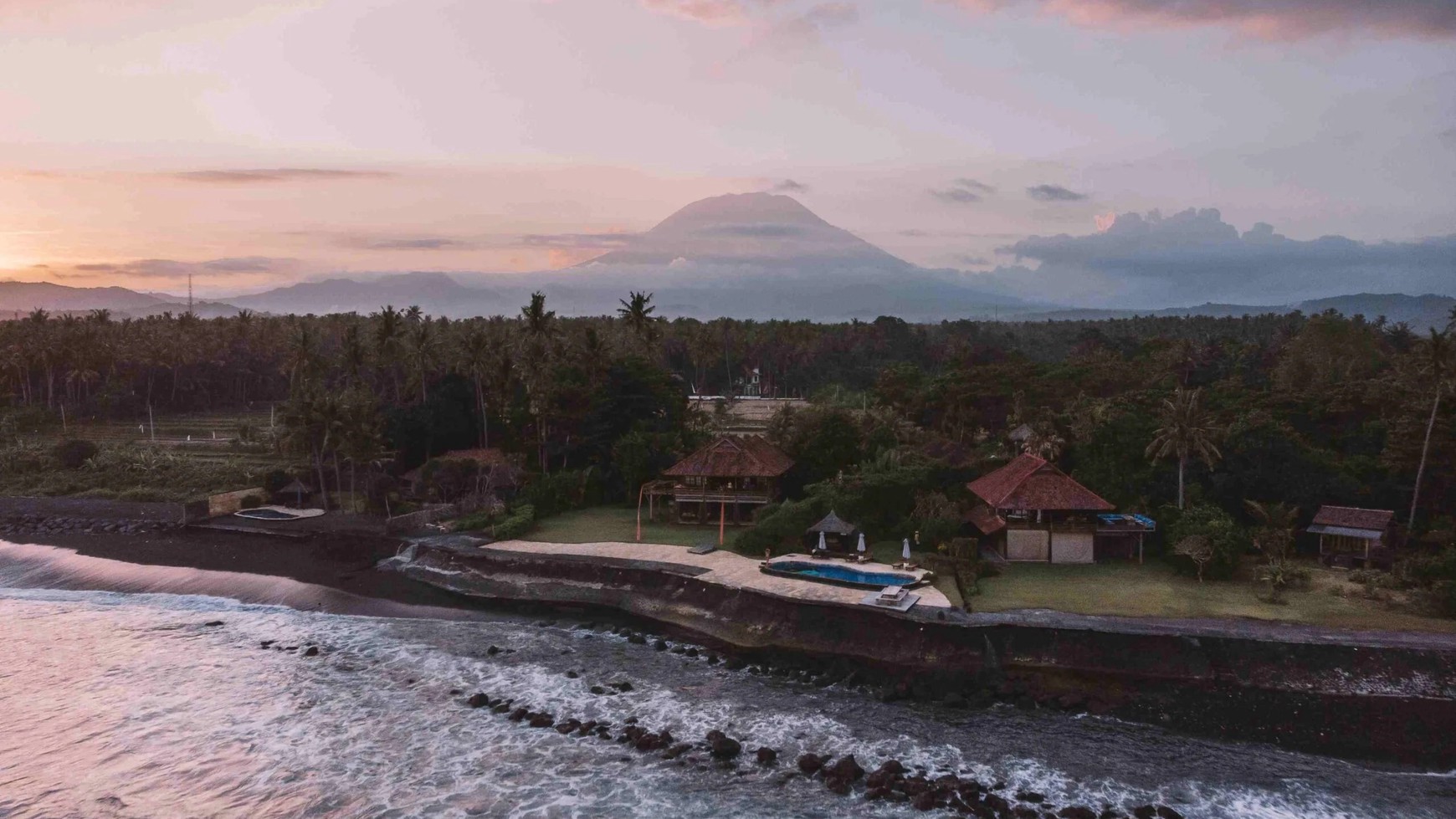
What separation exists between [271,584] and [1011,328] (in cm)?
14637

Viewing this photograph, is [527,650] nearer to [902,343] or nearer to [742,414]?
[742,414]

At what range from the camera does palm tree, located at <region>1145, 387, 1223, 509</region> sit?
1242 inches

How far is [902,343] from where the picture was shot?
99.3 meters

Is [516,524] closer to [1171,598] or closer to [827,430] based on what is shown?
[827,430]

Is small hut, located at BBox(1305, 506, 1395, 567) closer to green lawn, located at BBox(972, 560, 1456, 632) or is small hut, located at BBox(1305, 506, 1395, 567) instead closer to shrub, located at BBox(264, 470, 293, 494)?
green lawn, located at BBox(972, 560, 1456, 632)

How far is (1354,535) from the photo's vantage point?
29156mm

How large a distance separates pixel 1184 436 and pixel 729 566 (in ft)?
58.0

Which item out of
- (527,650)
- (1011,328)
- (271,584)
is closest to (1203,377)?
(527,650)

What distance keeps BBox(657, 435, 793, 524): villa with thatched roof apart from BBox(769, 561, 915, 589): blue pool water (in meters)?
7.50

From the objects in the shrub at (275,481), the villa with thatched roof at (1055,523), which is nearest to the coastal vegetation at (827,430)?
the shrub at (275,481)

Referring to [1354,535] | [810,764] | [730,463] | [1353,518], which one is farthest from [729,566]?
[1353,518]

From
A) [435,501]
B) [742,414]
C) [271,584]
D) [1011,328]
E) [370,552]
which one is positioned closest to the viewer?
[271,584]

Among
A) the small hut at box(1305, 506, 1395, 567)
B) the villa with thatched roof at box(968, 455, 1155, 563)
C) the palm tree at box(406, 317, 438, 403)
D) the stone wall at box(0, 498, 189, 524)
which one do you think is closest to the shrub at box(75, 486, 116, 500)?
the stone wall at box(0, 498, 189, 524)

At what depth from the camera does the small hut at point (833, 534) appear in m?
31.5
